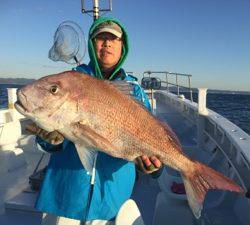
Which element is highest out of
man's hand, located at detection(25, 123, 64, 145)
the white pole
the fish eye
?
the fish eye

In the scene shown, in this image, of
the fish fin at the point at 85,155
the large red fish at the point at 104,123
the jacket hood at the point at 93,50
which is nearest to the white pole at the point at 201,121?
the jacket hood at the point at 93,50

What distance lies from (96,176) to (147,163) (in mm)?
427

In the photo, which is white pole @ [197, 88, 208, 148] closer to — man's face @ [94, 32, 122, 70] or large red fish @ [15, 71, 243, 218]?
man's face @ [94, 32, 122, 70]

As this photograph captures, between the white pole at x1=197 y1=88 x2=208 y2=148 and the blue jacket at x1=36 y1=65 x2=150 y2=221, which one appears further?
the white pole at x1=197 y1=88 x2=208 y2=148

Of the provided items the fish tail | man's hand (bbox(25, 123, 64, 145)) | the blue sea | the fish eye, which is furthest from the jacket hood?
the blue sea

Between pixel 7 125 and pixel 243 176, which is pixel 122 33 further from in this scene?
pixel 7 125

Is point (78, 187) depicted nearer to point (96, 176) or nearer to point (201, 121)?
point (96, 176)

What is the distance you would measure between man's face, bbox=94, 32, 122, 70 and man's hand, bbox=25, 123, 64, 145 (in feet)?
2.62

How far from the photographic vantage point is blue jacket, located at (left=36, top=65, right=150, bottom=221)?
9.14ft

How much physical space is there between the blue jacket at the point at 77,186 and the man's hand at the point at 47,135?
0.38 feet

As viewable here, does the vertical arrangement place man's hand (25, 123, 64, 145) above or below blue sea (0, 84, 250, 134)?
above

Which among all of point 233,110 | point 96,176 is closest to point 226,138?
point 96,176

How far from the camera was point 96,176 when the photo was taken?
2.83 metres

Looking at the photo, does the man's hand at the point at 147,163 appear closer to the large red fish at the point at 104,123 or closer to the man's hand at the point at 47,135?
the large red fish at the point at 104,123
